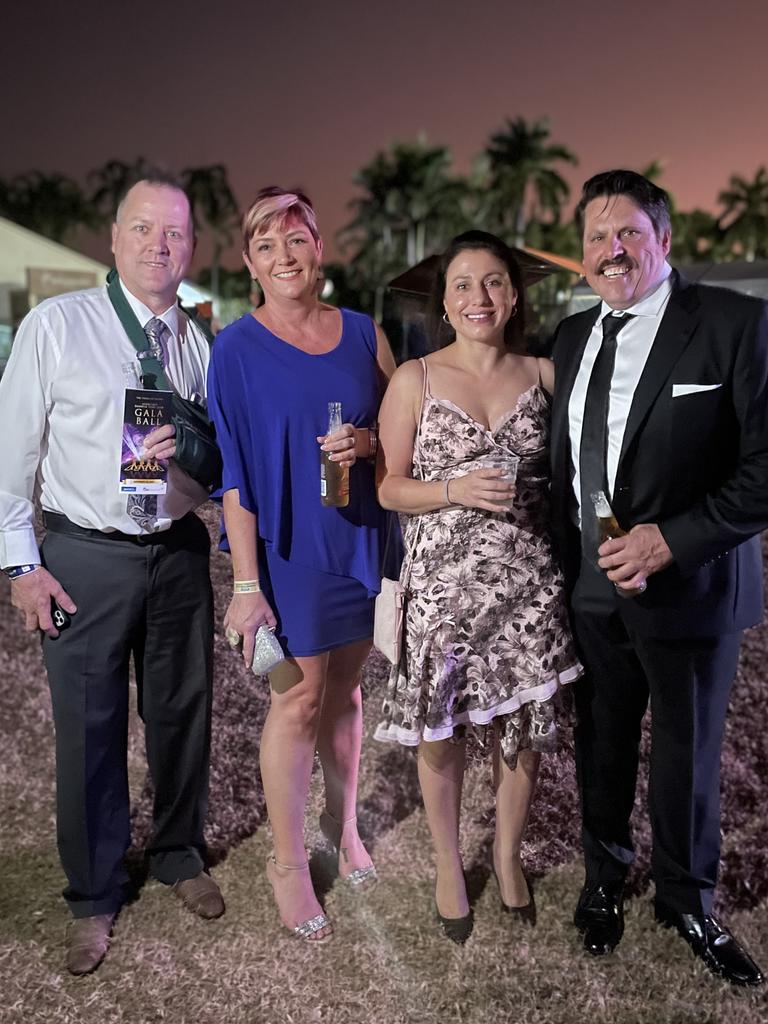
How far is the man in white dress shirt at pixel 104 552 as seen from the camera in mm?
2740

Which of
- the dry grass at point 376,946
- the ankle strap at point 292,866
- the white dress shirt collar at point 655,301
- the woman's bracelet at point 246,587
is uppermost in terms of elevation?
the white dress shirt collar at point 655,301

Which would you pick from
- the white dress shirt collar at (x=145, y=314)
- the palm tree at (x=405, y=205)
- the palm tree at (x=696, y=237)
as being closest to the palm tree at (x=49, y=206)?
the palm tree at (x=405, y=205)

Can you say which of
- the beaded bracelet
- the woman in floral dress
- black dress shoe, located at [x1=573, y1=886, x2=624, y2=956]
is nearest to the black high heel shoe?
black dress shoe, located at [x1=573, y1=886, x2=624, y2=956]

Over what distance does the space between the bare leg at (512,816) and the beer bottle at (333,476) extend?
1023mm

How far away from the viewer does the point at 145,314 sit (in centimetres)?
287

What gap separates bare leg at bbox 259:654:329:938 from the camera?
2916 mm

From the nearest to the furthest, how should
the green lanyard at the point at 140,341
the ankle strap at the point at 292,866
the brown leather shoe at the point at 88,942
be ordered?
1. the green lanyard at the point at 140,341
2. the brown leather shoe at the point at 88,942
3. the ankle strap at the point at 292,866

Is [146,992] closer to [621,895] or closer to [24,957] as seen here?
[24,957]

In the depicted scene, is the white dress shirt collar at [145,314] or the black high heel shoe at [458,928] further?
the black high heel shoe at [458,928]

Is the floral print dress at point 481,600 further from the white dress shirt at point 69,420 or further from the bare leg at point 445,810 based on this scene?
the white dress shirt at point 69,420

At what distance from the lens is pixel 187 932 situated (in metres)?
3.11

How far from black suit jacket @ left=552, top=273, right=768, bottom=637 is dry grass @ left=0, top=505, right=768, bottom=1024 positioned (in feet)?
3.82

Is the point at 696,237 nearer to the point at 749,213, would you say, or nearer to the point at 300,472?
the point at 749,213

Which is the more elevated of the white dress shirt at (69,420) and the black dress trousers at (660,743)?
the white dress shirt at (69,420)
